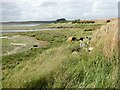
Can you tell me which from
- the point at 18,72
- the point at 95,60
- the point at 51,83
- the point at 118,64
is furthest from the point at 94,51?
the point at 18,72

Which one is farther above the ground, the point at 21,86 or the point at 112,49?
the point at 112,49

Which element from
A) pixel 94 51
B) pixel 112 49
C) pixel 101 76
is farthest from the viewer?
pixel 94 51

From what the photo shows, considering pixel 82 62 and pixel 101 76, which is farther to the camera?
pixel 82 62

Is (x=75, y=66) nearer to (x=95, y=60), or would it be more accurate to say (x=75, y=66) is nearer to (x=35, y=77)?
(x=95, y=60)

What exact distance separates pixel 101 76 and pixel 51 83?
1202 millimetres

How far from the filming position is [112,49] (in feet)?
24.0

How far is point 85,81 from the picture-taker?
22.0 feet

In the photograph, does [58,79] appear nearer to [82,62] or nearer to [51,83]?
[51,83]

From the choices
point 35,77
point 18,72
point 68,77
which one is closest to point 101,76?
point 68,77

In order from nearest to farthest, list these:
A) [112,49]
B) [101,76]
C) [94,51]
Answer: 1. [101,76]
2. [112,49]
3. [94,51]

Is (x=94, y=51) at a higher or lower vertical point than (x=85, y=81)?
higher

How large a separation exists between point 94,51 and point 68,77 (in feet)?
4.03

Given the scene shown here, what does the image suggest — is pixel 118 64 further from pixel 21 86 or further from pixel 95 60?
pixel 21 86

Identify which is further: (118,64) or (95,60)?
(95,60)
